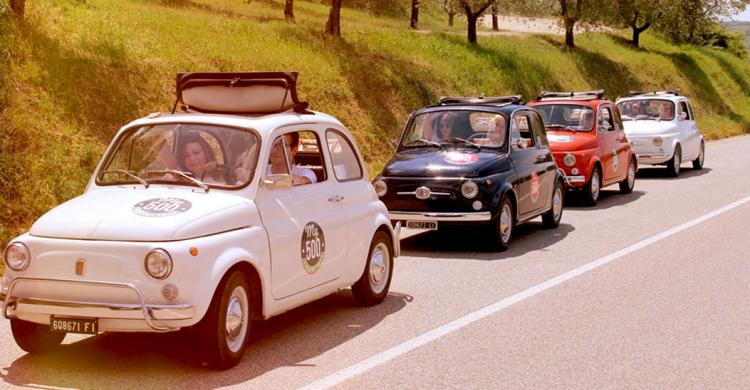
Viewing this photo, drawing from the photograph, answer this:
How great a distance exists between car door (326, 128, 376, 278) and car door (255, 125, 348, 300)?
10cm

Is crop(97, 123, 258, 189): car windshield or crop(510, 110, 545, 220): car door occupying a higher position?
crop(97, 123, 258, 189): car windshield

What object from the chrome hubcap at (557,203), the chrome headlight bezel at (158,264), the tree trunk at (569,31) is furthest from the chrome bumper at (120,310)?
the tree trunk at (569,31)

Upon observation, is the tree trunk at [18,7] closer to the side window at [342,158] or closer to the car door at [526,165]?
the car door at [526,165]

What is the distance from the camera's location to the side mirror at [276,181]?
784 cm

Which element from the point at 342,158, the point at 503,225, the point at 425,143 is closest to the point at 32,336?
the point at 342,158

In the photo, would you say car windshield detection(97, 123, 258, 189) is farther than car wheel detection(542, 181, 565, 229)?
No

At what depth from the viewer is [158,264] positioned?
22.1 ft

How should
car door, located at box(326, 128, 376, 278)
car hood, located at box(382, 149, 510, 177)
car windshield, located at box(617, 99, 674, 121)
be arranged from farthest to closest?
car windshield, located at box(617, 99, 674, 121)
car hood, located at box(382, 149, 510, 177)
car door, located at box(326, 128, 376, 278)

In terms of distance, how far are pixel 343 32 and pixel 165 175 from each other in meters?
26.0

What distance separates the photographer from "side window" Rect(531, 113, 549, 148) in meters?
14.7

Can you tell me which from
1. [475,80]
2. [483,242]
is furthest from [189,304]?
[475,80]

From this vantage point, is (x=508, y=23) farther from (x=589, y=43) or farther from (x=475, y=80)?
(x=475, y=80)

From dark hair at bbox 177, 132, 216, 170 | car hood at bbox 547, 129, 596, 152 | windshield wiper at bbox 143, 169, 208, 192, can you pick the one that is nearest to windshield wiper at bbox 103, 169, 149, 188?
windshield wiper at bbox 143, 169, 208, 192

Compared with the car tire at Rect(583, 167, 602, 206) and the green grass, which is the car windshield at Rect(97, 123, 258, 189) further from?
the car tire at Rect(583, 167, 602, 206)
